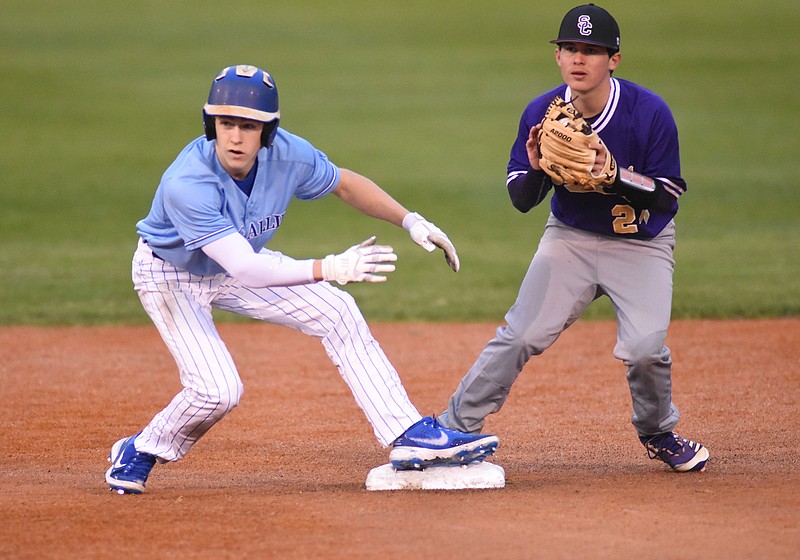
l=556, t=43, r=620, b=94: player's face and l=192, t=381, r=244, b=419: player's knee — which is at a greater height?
l=556, t=43, r=620, b=94: player's face

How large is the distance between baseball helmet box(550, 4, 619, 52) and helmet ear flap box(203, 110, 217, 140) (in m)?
1.55

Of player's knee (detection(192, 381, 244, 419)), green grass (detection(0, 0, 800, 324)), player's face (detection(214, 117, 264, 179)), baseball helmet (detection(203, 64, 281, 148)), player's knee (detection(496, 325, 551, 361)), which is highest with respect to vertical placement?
baseball helmet (detection(203, 64, 281, 148))

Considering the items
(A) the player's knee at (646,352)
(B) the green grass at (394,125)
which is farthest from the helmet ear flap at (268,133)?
(B) the green grass at (394,125)

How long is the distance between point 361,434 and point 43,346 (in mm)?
3603

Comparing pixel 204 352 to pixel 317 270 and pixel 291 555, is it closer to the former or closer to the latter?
pixel 317 270

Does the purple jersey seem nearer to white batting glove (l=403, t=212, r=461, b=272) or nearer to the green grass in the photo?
white batting glove (l=403, t=212, r=461, b=272)

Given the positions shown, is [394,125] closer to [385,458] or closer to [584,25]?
[385,458]

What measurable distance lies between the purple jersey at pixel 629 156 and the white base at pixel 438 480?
48.9 inches

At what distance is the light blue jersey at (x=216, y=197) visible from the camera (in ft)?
15.3

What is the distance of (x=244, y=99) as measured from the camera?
4.69 meters

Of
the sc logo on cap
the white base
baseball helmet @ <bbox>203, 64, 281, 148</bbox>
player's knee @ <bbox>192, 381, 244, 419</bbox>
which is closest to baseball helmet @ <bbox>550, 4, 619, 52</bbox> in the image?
the sc logo on cap

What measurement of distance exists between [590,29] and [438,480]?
6.85 ft

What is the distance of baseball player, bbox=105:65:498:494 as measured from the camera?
4.73 meters

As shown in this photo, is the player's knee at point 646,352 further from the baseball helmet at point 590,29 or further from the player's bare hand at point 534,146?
the baseball helmet at point 590,29
